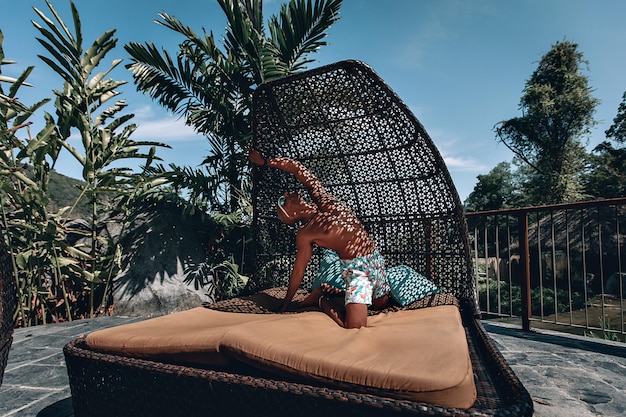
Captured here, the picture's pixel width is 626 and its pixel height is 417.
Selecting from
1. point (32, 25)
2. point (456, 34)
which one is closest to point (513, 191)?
point (456, 34)

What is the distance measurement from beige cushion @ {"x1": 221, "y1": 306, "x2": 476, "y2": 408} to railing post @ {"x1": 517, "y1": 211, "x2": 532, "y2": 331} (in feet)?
8.31

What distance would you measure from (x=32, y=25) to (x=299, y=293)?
414 cm

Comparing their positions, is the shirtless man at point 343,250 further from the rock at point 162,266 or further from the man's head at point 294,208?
the rock at point 162,266

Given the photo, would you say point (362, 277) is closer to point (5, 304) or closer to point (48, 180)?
point (5, 304)

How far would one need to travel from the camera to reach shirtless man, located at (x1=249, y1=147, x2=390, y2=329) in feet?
6.68

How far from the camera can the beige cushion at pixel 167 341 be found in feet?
5.05

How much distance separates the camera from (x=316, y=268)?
3.48 metres

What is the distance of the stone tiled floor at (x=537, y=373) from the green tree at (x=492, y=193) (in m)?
25.6

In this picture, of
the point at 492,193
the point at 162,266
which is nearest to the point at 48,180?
the point at 162,266

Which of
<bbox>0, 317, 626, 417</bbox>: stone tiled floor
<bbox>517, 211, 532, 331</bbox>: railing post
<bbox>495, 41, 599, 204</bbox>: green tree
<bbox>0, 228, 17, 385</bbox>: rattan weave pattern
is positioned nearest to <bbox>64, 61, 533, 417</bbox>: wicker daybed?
<bbox>0, 228, 17, 385</bbox>: rattan weave pattern

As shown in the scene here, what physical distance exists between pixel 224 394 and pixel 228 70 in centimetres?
501

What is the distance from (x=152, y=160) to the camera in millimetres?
4898

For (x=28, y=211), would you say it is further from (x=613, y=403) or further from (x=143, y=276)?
(x=613, y=403)

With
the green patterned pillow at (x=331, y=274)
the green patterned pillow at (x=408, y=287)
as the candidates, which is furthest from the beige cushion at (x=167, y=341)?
the green patterned pillow at (x=408, y=287)
